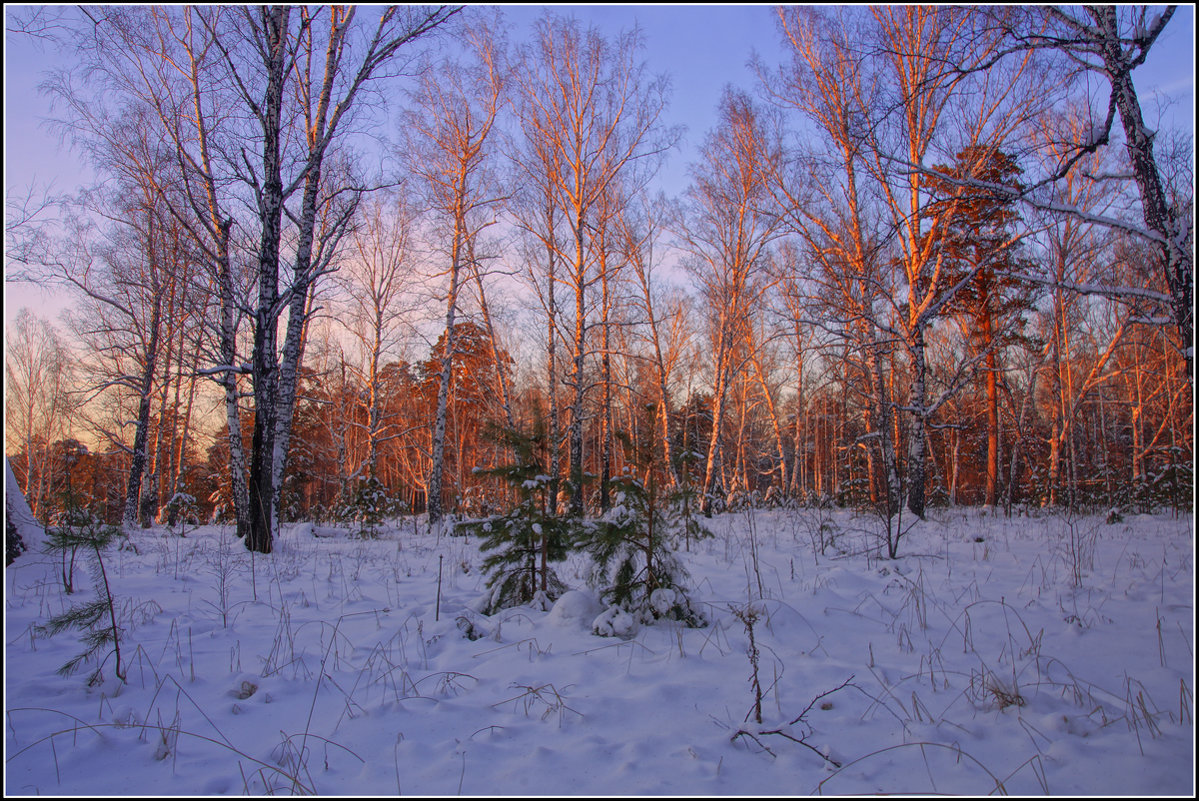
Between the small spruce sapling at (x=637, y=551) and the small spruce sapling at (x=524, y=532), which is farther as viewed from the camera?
the small spruce sapling at (x=524, y=532)

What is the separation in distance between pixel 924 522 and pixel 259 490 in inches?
423

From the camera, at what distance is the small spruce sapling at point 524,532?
4004mm

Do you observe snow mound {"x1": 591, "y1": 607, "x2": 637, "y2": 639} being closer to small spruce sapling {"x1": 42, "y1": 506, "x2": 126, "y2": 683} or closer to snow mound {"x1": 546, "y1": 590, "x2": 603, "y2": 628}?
snow mound {"x1": 546, "y1": 590, "x2": 603, "y2": 628}

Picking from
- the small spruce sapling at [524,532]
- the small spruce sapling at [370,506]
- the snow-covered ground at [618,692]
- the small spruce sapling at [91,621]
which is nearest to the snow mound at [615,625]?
the snow-covered ground at [618,692]

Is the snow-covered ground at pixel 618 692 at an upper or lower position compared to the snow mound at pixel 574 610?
lower

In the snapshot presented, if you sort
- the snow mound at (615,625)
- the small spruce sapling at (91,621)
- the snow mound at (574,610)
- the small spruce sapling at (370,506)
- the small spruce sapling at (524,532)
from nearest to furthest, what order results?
the small spruce sapling at (91,621)
the snow mound at (615,625)
the snow mound at (574,610)
the small spruce sapling at (524,532)
the small spruce sapling at (370,506)

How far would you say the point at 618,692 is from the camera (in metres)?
2.69

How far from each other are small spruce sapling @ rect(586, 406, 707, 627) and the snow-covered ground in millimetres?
164

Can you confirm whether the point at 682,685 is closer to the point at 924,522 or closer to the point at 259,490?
the point at 259,490

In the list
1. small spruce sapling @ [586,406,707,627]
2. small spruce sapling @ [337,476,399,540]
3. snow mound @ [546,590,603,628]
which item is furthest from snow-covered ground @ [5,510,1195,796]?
small spruce sapling @ [337,476,399,540]

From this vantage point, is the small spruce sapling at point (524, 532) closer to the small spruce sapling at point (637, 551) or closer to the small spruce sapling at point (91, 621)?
the small spruce sapling at point (637, 551)

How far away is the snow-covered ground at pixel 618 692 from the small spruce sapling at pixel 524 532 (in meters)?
0.26

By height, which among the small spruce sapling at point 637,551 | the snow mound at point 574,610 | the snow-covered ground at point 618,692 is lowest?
the snow-covered ground at point 618,692

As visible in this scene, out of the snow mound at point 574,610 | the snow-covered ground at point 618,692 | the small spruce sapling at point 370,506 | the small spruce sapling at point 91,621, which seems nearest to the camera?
the snow-covered ground at point 618,692
